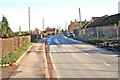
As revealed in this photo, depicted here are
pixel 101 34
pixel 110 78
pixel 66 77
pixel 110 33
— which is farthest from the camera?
pixel 101 34

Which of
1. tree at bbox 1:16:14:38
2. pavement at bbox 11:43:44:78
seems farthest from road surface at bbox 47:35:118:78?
tree at bbox 1:16:14:38

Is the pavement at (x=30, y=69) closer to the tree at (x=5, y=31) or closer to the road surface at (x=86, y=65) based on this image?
the road surface at (x=86, y=65)

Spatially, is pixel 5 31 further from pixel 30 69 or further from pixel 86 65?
pixel 30 69

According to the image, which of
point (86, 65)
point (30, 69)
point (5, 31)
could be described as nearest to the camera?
point (30, 69)

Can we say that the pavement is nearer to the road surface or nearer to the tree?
the road surface

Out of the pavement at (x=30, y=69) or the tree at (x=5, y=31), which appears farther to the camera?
the tree at (x=5, y=31)

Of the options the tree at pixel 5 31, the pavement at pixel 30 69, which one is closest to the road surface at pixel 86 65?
the pavement at pixel 30 69

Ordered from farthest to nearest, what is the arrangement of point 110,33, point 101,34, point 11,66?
point 101,34
point 110,33
point 11,66

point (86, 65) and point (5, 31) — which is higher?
point (5, 31)

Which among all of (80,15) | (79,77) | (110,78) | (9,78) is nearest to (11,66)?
(9,78)

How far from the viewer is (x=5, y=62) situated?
67.2ft

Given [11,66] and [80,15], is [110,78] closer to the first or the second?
[11,66]

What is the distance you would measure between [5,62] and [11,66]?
758mm

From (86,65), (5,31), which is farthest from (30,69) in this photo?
(5,31)
